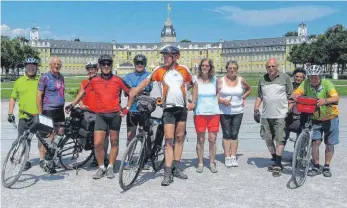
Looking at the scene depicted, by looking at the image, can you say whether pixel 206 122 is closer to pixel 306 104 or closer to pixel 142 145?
pixel 142 145

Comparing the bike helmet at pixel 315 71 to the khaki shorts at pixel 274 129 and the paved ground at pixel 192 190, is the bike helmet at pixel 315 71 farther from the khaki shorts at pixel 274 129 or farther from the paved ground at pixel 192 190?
the paved ground at pixel 192 190

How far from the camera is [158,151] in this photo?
711 centimetres

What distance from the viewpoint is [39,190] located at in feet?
19.4

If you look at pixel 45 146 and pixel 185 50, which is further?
pixel 185 50

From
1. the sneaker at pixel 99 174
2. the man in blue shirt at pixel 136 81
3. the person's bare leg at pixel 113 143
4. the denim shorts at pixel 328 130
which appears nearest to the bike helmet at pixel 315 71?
the denim shorts at pixel 328 130

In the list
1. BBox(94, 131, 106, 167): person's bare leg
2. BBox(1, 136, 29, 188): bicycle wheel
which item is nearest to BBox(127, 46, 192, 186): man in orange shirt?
BBox(94, 131, 106, 167): person's bare leg

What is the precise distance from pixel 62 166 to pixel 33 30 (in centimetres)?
17968

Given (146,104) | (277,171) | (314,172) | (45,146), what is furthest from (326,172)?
(45,146)

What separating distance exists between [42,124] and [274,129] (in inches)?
151

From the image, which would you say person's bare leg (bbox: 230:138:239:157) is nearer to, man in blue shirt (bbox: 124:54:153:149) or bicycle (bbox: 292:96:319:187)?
bicycle (bbox: 292:96:319:187)

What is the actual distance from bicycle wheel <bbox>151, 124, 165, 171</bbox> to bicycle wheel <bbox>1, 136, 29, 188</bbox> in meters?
2.06

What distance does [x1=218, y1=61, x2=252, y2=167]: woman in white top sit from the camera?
24.0ft

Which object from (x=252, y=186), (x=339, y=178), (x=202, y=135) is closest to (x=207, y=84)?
(x=202, y=135)

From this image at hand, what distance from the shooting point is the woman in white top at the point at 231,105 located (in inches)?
288
